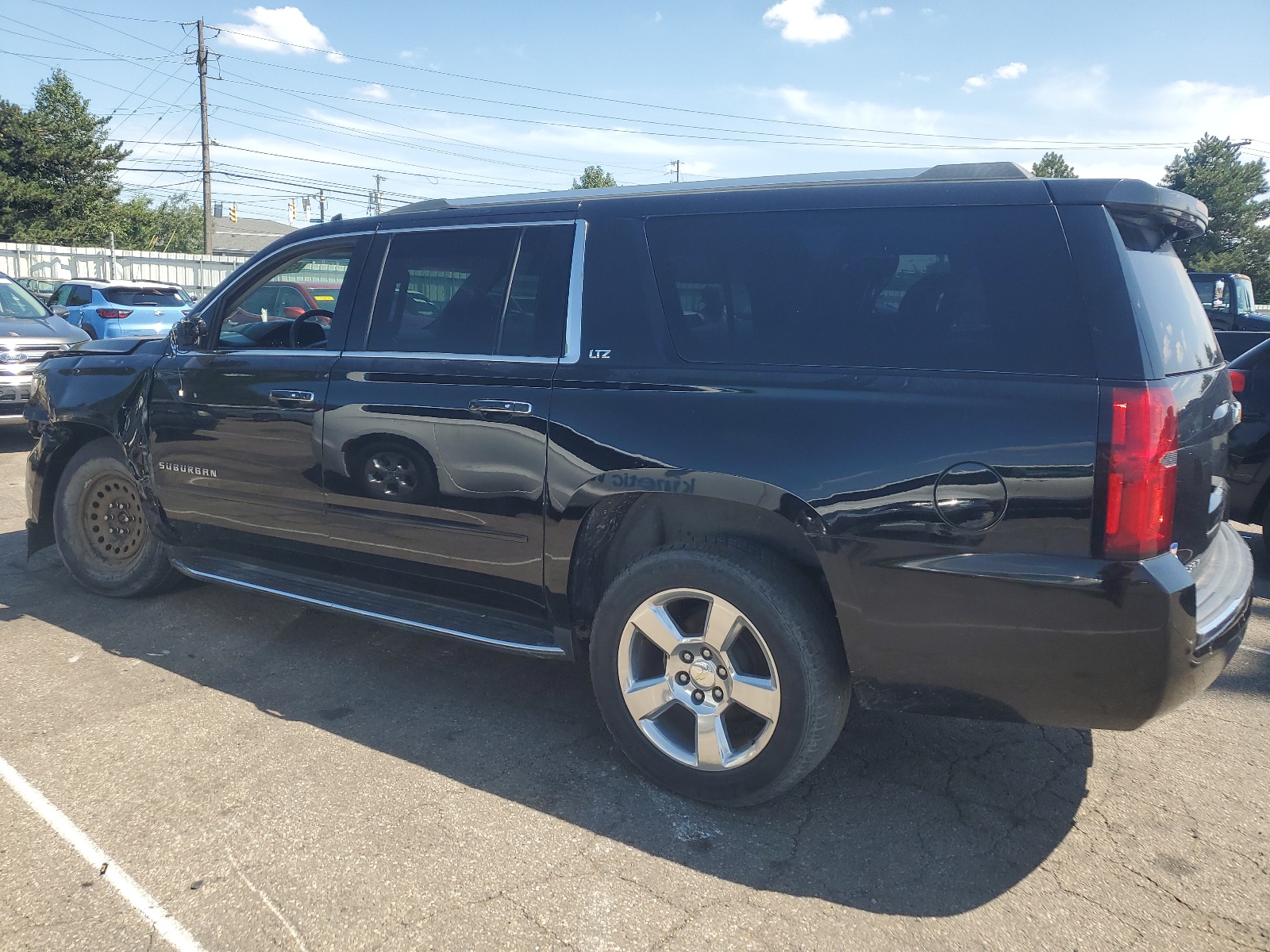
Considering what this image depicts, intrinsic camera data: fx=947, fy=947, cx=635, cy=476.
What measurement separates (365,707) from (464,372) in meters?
1.42

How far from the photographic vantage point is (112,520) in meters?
5.01

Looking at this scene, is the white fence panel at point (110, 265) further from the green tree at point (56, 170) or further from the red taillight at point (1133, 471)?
the red taillight at point (1133, 471)

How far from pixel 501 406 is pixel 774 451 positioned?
41.7 inches

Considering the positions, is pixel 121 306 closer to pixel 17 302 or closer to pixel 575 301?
pixel 17 302

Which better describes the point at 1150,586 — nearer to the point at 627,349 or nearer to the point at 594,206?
the point at 627,349

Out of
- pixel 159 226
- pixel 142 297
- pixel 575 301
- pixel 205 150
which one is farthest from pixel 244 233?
pixel 575 301

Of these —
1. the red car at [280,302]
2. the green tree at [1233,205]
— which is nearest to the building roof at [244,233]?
the green tree at [1233,205]

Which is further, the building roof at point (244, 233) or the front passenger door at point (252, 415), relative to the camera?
the building roof at point (244, 233)

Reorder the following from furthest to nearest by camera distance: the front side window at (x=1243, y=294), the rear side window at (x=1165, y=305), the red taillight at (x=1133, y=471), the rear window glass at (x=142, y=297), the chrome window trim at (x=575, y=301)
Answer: the front side window at (x=1243, y=294) < the rear window glass at (x=142, y=297) < the chrome window trim at (x=575, y=301) < the rear side window at (x=1165, y=305) < the red taillight at (x=1133, y=471)

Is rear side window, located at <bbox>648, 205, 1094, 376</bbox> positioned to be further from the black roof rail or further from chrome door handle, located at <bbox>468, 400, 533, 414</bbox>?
chrome door handle, located at <bbox>468, 400, 533, 414</bbox>

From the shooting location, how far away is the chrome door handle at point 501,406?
3320 millimetres

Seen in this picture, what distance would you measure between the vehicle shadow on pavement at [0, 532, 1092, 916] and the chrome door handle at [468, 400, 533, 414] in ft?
4.02

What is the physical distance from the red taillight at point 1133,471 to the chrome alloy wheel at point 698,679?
3.35 ft

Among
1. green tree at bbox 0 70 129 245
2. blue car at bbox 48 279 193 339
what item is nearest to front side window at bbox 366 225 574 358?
blue car at bbox 48 279 193 339
